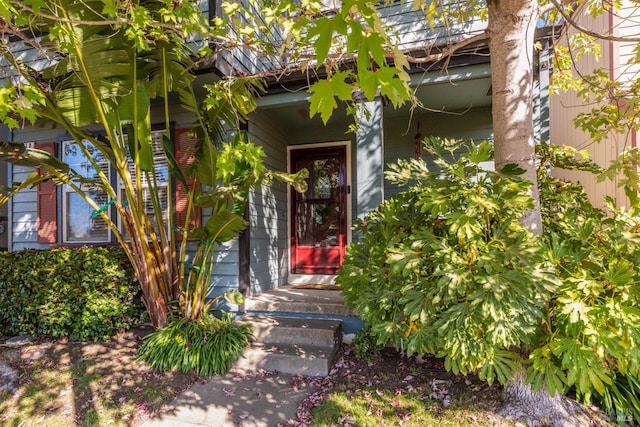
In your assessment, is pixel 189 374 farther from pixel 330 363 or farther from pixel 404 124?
pixel 404 124

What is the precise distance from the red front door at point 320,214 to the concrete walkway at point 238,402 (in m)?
2.57

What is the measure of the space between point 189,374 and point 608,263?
3637 millimetres

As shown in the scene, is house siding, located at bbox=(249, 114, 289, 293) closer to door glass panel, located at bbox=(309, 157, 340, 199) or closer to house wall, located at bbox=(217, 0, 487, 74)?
door glass panel, located at bbox=(309, 157, 340, 199)

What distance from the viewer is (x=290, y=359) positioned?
3.37 m

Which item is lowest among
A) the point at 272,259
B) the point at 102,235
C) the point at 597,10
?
the point at 272,259

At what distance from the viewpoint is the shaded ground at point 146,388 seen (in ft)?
8.76

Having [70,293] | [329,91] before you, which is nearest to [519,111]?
[329,91]

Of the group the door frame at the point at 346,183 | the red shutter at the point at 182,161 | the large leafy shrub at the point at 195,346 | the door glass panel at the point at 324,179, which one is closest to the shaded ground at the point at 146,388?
the large leafy shrub at the point at 195,346

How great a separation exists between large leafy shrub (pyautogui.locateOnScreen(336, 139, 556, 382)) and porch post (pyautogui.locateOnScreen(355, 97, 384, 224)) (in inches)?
51.7

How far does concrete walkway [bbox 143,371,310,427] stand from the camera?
265 centimetres

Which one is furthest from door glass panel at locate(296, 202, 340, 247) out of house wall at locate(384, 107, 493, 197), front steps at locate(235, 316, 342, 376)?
front steps at locate(235, 316, 342, 376)

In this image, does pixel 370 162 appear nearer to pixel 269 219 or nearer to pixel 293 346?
pixel 269 219

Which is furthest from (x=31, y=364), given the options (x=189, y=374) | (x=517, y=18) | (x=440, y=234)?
(x=517, y=18)

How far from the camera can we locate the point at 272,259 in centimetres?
530
